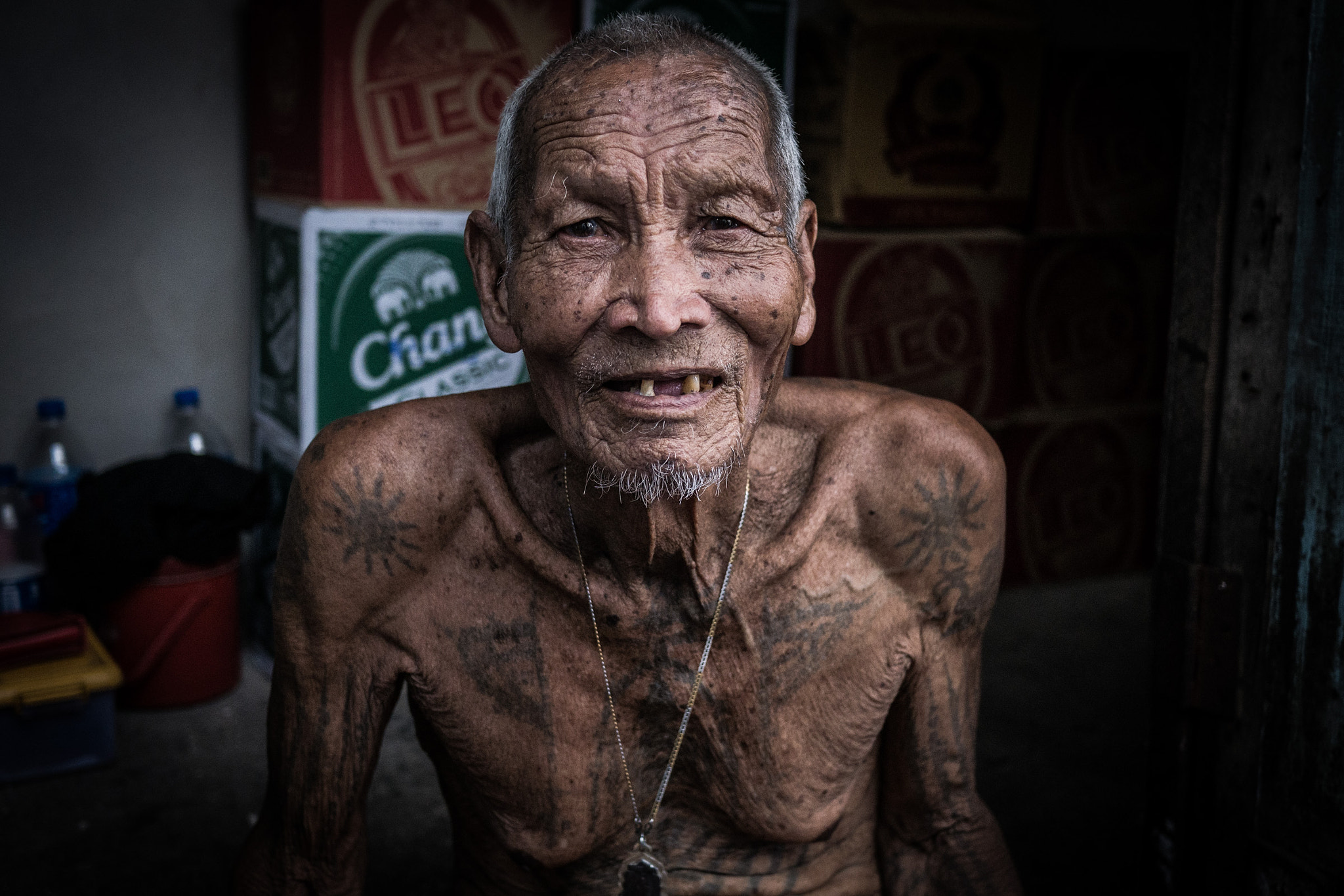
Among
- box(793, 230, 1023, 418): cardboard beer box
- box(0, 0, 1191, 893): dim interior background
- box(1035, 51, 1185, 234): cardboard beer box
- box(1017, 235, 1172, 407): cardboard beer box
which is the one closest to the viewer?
box(0, 0, 1191, 893): dim interior background

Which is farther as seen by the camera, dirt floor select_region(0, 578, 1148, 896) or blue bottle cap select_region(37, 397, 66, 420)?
blue bottle cap select_region(37, 397, 66, 420)

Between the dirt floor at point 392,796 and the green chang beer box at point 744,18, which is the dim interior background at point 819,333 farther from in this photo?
the green chang beer box at point 744,18

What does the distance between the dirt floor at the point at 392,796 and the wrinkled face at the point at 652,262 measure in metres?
1.22

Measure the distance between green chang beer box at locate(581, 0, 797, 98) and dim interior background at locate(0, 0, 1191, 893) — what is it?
0.20 metres

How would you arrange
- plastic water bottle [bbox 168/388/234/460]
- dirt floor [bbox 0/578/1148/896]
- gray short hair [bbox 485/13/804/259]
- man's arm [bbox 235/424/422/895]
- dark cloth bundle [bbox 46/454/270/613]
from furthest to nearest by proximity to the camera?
plastic water bottle [bbox 168/388/234/460] < dark cloth bundle [bbox 46/454/270/613] < dirt floor [bbox 0/578/1148/896] < man's arm [bbox 235/424/422/895] < gray short hair [bbox 485/13/804/259]

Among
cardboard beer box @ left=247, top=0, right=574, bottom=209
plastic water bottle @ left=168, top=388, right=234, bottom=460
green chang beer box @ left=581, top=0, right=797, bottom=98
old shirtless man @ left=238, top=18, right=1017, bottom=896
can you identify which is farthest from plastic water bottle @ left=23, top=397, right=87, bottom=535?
old shirtless man @ left=238, top=18, right=1017, bottom=896

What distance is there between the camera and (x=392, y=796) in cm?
284

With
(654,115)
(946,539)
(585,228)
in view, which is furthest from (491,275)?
(946,539)

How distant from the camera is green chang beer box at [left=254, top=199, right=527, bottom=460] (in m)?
3.02

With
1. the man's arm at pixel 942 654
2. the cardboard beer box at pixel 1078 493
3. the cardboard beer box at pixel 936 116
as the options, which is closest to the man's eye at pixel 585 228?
the man's arm at pixel 942 654

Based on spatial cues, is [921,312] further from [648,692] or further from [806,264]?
[648,692]

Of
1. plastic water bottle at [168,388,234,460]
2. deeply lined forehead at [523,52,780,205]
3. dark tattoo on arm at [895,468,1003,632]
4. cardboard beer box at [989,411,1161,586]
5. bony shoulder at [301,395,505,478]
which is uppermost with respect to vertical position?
deeply lined forehead at [523,52,780,205]

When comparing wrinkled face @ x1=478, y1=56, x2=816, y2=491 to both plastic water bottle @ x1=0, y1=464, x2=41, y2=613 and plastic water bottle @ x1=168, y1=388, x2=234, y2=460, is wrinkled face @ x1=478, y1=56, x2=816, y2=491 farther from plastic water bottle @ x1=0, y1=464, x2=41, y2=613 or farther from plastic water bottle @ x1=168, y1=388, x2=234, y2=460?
plastic water bottle @ x1=168, y1=388, x2=234, y2=460

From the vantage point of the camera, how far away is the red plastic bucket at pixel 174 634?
125 inches
